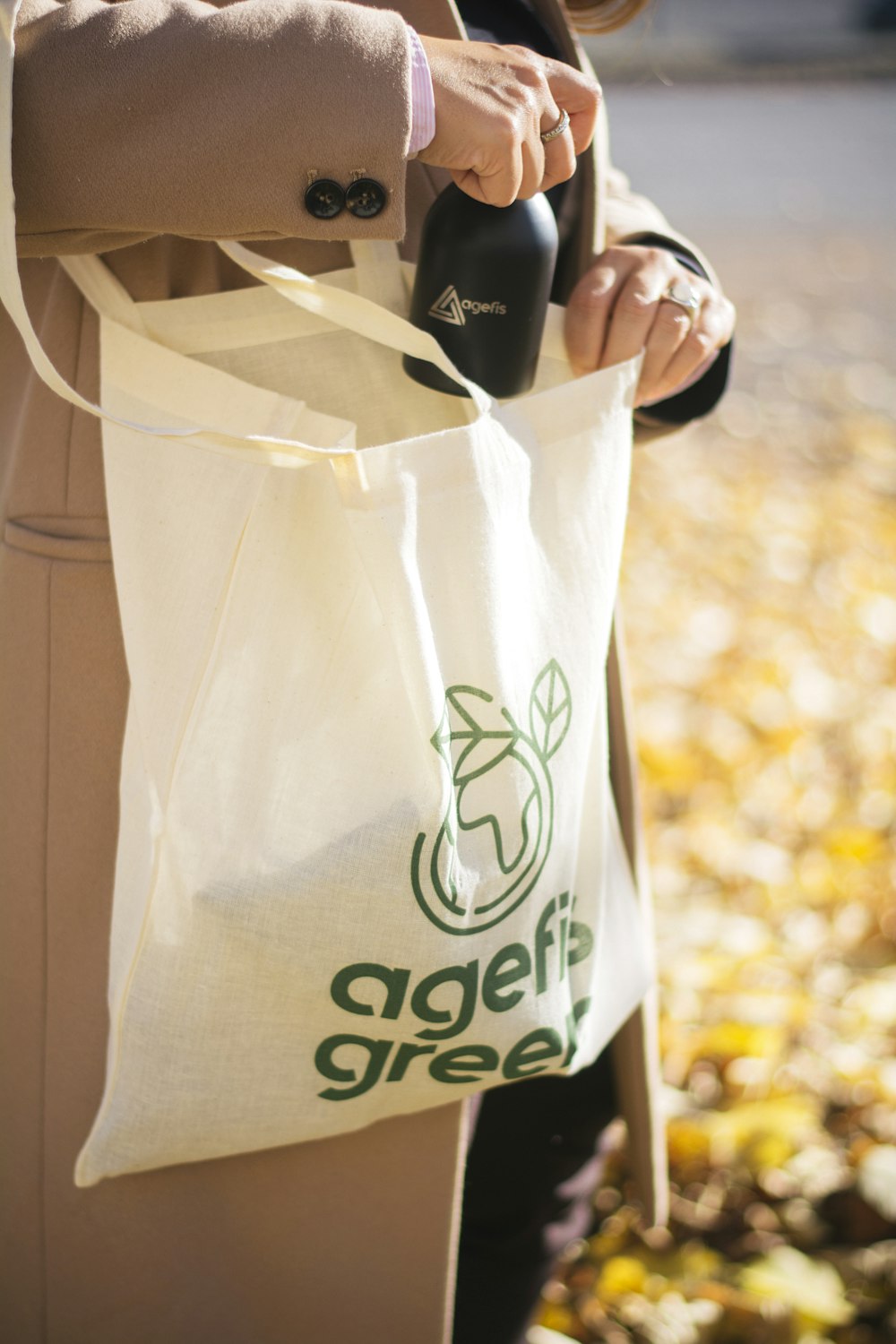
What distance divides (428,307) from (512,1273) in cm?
118

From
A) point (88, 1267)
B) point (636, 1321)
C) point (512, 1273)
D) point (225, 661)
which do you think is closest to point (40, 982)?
point (88, 1267)

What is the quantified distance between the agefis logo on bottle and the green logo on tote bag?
0.29m

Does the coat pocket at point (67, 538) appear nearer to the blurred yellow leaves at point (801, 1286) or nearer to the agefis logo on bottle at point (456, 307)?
the agefis logo on bottle at point (456, 307)

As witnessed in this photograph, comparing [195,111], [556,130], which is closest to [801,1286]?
[556,130]

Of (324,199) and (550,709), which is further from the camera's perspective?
(550,709)

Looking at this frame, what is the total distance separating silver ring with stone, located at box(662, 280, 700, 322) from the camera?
3.42 ft

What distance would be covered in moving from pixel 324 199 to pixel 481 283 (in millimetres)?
142

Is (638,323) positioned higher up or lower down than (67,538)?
higher up

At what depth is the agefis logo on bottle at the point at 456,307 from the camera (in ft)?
2.95

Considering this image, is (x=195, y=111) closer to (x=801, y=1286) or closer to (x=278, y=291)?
(x=278, y=291)

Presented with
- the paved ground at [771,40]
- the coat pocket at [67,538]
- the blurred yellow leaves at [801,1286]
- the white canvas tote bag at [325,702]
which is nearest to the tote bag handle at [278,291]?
the white canvas tote bag at [325,702]

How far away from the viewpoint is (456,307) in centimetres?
90

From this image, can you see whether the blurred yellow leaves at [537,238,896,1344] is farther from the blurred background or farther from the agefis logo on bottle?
the agefis logo on bottle

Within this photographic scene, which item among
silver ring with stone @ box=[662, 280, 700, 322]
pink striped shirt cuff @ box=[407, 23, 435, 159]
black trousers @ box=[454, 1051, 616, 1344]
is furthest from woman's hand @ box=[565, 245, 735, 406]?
black trousers @ box=[454, 1051, 616, 1344]
